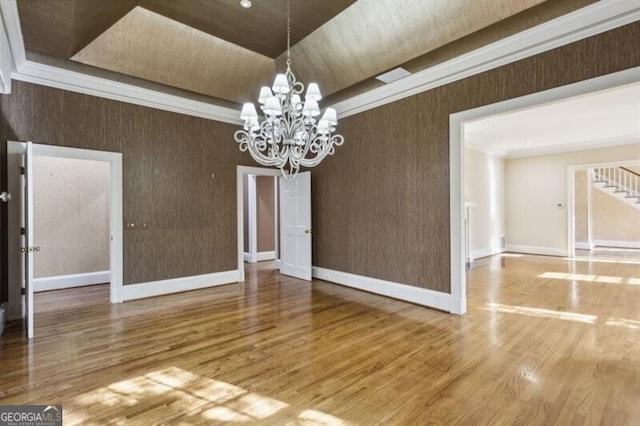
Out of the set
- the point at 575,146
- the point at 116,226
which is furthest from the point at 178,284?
the point at 575,146

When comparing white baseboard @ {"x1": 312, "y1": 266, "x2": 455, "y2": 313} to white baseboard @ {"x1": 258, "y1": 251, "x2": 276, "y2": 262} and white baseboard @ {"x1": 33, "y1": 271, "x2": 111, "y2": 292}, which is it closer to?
white baseboard @ {"x1": 258, "y1": 251, "x2": 276, "y2": 262}

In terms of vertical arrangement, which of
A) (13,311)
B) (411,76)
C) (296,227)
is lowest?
(13,311)

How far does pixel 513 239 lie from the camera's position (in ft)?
32.0

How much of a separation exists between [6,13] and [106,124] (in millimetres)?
1858

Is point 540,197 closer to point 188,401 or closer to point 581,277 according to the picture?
point 581,277

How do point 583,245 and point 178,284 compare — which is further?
point 583,245

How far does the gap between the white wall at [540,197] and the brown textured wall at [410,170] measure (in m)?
6.81

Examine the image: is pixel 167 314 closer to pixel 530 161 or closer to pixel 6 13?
pixel 6 13

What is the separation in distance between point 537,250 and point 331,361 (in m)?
9.01

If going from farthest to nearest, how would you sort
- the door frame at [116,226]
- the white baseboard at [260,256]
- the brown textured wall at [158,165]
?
the white baseboard at [260,256], the door frame at [116,226], the brown textured wall at [158,165]

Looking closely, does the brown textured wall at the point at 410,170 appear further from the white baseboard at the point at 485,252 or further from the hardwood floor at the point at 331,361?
the white baseboard at the point at 485,252

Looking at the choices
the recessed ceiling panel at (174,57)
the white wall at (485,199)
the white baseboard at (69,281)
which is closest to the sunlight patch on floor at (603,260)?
the white wall at (485,199)

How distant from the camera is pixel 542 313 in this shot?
3986 mm

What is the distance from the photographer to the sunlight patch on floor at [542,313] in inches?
148
